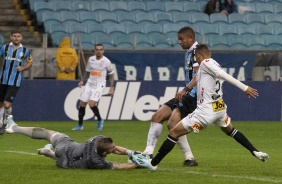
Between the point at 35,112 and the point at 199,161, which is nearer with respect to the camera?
the point at 199,161

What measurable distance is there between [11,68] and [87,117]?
5910mm

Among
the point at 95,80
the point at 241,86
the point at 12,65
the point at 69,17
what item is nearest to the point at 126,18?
the point at 69,17

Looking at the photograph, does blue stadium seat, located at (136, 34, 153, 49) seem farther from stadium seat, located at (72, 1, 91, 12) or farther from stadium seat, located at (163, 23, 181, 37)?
stadium seat, located at (72, 1, 91, 12)

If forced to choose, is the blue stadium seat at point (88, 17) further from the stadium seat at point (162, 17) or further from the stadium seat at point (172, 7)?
the stadium seat at point (172, 7)

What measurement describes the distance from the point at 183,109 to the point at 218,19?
1629 centimetres

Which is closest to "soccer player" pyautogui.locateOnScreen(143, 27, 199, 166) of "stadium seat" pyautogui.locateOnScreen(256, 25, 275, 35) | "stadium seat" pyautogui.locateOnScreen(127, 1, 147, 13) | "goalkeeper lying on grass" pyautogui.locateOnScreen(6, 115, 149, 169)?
"goalkeeper lying on grass" pyautogui.locateOnScreen(6, 115, 149, 169)

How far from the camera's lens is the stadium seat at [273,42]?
27.5m

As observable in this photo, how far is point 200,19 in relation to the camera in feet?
93.2

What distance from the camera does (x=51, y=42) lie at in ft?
83.4

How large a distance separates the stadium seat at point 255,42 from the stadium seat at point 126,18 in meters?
3.50

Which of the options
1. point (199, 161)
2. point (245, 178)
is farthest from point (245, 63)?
point (245, 178)

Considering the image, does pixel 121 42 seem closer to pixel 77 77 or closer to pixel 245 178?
pixel 77 77

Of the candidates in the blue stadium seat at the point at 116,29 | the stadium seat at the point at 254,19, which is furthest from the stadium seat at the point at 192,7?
the blue stadium seat at the point at 116,29

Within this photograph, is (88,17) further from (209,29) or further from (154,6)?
(209,29)
